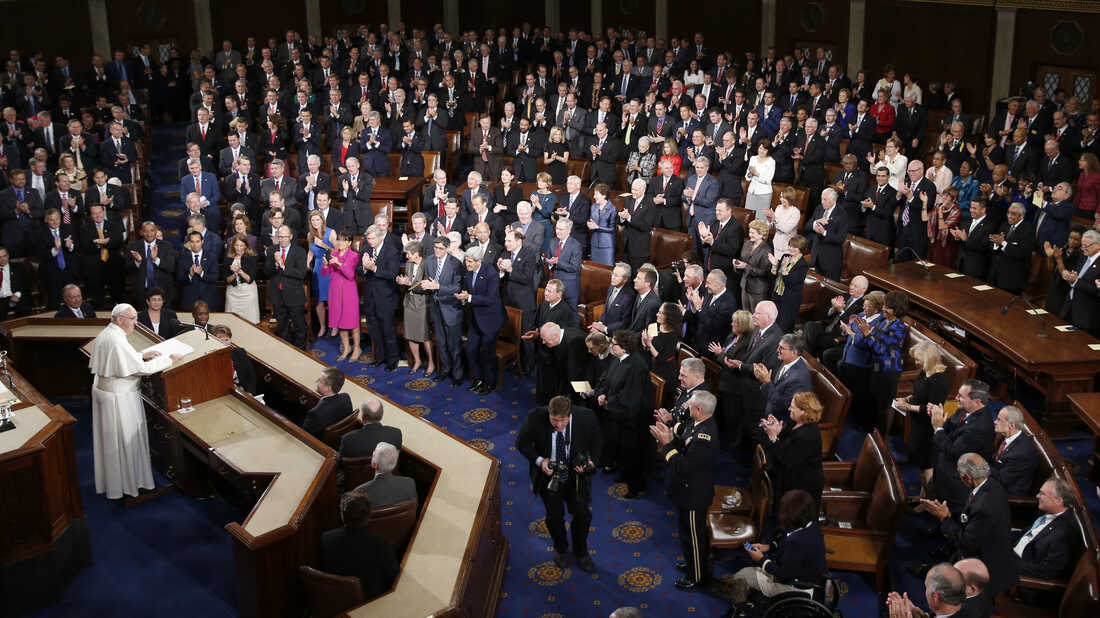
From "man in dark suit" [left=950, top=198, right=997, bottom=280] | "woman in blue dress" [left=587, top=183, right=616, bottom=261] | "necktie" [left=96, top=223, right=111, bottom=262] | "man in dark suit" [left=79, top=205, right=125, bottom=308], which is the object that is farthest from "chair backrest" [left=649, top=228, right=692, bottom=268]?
"necktie" [left=96, top=223, right=111, bottom=262]

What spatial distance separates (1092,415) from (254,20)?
719 inches

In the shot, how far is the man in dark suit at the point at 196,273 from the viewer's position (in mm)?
10172

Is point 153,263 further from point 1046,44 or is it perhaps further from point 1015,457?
point 1046,44

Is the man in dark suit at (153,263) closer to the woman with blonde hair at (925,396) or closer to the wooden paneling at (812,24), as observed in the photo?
the woman with blonde hair at (925,396)

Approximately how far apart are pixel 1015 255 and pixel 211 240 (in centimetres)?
799

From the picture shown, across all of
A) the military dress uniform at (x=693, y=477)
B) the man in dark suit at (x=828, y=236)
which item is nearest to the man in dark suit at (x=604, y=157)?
the man in dark suit at (x=828, y=236)

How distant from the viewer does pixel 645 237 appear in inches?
437

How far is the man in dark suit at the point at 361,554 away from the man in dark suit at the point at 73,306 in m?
5.11

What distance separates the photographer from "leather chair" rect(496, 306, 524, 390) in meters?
9.59

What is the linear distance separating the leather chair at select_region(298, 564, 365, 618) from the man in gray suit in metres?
0.55

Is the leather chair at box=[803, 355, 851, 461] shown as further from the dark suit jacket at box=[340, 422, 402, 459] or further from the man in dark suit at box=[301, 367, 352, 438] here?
the man in dark suit at box=[301, 367, 352, 438]

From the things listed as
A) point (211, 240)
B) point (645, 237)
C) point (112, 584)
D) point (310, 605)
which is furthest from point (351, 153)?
point (310, 605)

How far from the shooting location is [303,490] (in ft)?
19.9

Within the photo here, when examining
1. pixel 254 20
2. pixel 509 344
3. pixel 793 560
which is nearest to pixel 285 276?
pixel 509 344
